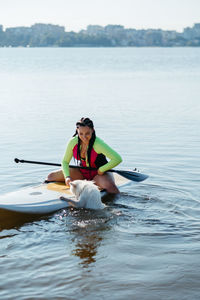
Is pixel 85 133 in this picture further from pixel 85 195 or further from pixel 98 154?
pixel 85 195

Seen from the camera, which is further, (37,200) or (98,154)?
(98,154)

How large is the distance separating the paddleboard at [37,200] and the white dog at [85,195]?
6.1 inches

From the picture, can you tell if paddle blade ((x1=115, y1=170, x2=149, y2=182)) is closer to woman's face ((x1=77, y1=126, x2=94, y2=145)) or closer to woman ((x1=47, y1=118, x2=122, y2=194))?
woman ((x1=47, y1=118, x2=122, y2=194))

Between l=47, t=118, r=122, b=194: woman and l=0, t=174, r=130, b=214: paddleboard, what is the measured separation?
8.4 inches

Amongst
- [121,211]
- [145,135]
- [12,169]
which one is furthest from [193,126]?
[121,211]

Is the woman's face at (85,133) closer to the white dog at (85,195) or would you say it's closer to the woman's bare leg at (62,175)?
the woman's bare leg at (62,175)

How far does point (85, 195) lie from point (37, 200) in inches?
27.6

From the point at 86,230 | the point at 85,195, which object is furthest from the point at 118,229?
the point at 85,195

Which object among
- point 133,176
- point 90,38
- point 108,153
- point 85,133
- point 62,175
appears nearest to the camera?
point 85,133

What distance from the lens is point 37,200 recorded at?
698 centimetres

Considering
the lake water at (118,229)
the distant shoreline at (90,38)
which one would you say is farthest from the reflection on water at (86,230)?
the distant shoreline at (90,38)

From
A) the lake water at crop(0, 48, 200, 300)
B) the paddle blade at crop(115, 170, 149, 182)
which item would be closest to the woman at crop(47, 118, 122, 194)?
the lake water at crop(0, 48, 200, 300)

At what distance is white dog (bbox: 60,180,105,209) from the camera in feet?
22.2

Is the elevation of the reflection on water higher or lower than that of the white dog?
lower
